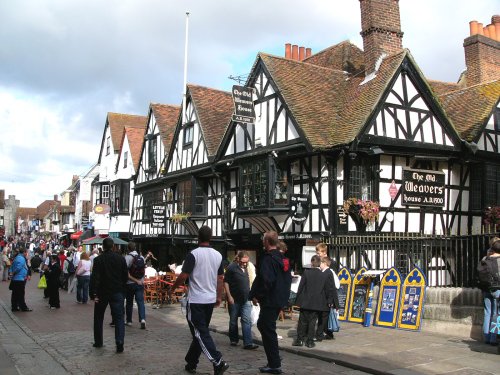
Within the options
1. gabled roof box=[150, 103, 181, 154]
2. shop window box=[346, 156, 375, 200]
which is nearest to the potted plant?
shop window box=[346, 156, 375, 200]

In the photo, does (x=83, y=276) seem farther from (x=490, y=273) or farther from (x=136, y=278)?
(x=490, y=273)

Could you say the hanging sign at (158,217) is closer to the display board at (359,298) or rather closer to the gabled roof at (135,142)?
the gabled roof at (135,142)

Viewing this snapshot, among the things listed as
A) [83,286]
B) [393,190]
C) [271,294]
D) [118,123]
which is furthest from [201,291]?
[118,123]

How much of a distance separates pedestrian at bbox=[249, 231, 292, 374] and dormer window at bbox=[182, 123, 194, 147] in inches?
702

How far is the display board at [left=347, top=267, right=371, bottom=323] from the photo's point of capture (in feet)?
40.6

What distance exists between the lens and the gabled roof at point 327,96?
55.9 ft

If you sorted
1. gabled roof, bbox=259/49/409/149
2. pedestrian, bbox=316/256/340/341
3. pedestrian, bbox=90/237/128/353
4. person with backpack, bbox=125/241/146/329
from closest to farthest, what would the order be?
1. pedestrian, bbox=90/237/128/353
2. pedestrian, bbox=316/256/340/341
3. person with backpack, bbox=125/241/146/329
4. gabled roof, bbox=259/49/409/149

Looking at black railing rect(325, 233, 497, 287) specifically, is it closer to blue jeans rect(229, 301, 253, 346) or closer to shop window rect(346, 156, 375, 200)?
shop window rect(346, 156, 375, 200)

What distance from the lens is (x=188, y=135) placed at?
1006 inches

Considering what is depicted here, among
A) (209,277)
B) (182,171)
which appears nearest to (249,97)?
(182,171)

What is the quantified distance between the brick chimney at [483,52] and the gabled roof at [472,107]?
79.1 inches

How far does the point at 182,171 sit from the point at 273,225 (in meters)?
8.02

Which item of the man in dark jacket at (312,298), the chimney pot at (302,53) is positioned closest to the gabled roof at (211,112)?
the chimney pot at (302,53)

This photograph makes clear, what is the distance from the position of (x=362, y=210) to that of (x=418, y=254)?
2.99 meters
